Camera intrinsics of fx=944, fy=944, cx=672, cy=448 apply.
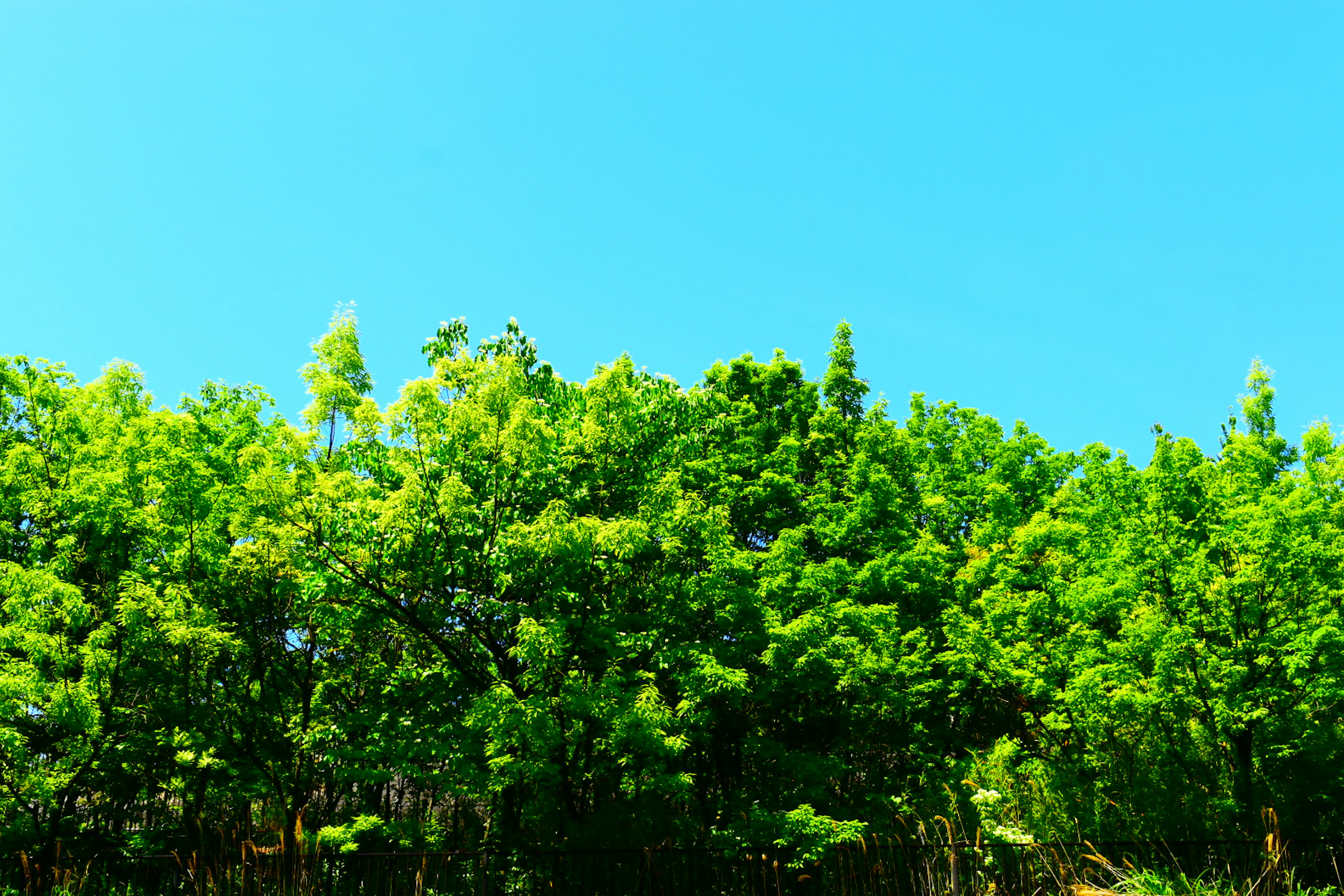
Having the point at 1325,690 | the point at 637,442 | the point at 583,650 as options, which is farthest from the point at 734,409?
the point at 1325,690

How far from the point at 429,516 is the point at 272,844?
5.32 metres

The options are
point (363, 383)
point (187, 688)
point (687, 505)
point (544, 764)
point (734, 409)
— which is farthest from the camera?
point (734, 409)

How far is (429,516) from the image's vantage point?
13.3 meters

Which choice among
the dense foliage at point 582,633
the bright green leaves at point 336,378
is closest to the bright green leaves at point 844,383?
the dense foliage at point 582,633

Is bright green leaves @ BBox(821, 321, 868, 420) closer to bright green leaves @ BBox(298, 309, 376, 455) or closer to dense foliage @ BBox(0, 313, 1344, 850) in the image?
dense foliage @ BBox(0, 313, 1344, 850)

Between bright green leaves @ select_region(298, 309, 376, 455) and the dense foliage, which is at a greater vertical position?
bright green leaves @ select_region(298, 309, 376, 455)

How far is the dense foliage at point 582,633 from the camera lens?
1362 centimetres

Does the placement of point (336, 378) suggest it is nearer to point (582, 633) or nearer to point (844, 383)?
point (582, 633)

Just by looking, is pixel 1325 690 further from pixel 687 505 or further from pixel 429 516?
pixel 429 516

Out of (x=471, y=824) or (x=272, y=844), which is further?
(x=471, y=824)

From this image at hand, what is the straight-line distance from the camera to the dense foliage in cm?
1362

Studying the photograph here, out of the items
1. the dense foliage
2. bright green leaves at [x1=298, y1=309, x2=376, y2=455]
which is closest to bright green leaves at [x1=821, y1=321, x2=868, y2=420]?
the dense foliage

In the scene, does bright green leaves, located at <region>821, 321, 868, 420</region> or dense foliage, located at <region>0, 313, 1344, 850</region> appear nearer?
dense foliage, located at <region>0, 313, 1344, 850</region>

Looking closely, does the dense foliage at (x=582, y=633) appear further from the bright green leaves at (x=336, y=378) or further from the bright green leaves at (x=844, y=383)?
the bright green leaves at (x=844, y=383)
